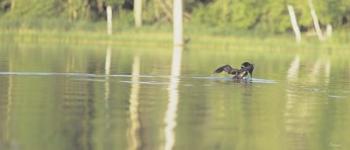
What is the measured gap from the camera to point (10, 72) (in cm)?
2833

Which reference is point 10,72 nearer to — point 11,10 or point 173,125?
point 173,125

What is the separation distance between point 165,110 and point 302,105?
3.52 m

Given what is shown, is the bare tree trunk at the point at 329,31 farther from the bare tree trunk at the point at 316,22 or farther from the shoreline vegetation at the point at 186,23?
the bare tree trunk at the point at 316,22

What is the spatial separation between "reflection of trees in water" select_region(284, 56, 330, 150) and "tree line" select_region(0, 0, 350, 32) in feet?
96.4

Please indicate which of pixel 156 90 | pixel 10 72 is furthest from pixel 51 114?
pixel 10 72

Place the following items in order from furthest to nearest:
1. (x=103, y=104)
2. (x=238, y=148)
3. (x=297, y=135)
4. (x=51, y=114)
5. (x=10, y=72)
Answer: (x=10, y=72)
(x=103, y=104)
(x=51, y=114)
(x=297, y=135)
(x=238, y=148)

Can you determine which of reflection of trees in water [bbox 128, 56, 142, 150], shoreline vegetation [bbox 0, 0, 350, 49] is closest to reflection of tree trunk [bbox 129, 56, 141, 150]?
reflection of trees in water [bbox 128, 56, 142, 150]

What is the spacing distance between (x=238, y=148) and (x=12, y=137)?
305cm

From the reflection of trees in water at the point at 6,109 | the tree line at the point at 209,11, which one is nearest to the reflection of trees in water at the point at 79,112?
the reflection of trees in water at the point at 6,109

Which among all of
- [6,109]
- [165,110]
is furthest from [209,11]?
[6,109]

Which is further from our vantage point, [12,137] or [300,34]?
[300,34]

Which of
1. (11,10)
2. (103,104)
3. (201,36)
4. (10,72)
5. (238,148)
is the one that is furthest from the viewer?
(11,10)

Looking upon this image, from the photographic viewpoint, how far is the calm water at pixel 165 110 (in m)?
14.6

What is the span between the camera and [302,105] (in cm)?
2116
